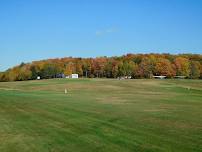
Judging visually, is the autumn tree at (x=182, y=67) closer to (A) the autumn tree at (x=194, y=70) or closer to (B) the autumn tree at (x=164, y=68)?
(A) the autumn tree at (x=194, y=70)

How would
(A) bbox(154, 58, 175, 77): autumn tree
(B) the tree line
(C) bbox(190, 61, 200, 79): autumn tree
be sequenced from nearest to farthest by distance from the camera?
(C) bbox(190, 61, 200, 79): autumn tree
(A) bbox(154, 58, 175, 77): autumn tree
(B) the tree line

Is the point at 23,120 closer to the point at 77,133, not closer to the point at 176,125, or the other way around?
the point at 77,133

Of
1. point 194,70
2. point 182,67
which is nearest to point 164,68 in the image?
point 182,67

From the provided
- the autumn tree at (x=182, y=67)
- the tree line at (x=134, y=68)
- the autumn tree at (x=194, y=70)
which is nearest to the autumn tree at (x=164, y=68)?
the tree line at (x=134, y=68)

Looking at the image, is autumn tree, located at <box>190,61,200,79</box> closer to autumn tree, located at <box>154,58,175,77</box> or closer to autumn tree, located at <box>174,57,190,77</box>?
autumn tree, located at <box>174,57,190,77</box>

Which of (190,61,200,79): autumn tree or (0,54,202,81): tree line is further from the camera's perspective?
(0,54,202,81): tree line

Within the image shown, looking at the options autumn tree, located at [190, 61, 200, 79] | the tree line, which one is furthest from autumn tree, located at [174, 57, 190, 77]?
autumn tree, located at [190, 61, 200, 79]

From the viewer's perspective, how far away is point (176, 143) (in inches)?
510

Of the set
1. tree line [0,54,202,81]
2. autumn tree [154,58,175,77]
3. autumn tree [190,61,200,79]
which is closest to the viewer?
autumn tree [190,61,200,79]

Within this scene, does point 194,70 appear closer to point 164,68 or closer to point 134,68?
point 164,68

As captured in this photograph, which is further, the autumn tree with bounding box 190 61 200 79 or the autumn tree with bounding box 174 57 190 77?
the autumn tree with bounding box 174 57 190 77

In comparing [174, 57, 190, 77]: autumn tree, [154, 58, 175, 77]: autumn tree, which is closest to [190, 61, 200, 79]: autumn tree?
[174, 57, 190, 77]: autumn tree

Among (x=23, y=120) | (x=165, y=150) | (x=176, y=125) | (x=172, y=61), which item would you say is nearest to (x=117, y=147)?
(x=165, y=150)

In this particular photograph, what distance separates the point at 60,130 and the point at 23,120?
4.45 metres
